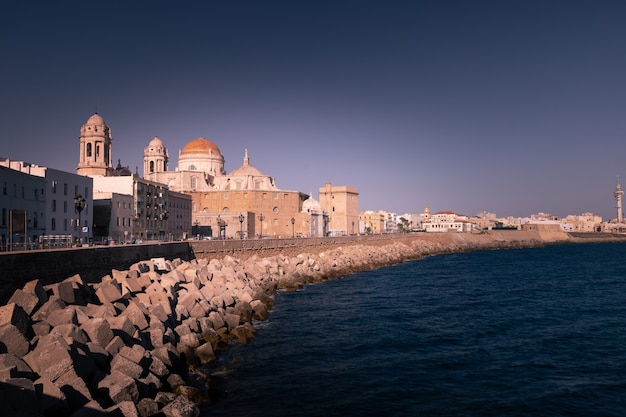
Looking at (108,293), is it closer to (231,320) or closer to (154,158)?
(231,320)

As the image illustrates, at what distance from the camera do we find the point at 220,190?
85.7 m

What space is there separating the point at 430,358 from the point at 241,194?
67714 millimetres

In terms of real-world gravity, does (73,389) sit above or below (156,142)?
below

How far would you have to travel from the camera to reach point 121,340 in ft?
48.5

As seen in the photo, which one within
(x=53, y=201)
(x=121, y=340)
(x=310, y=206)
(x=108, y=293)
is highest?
(x=310, y=206)

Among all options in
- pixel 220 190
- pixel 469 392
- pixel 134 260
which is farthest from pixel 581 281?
pixel 220 190

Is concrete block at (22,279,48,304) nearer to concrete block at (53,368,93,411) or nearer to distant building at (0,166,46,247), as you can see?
concrete block at (53,368,93,411)

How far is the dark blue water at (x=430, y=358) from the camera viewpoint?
14555mm

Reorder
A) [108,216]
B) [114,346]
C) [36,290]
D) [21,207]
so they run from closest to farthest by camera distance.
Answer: [114,346] → [36,290] → [21,207] → [108,216]

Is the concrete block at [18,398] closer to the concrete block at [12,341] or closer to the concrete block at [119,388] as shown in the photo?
the concrete block at [119,388]

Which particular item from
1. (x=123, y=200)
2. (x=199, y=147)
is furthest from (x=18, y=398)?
(x=199, y=147)

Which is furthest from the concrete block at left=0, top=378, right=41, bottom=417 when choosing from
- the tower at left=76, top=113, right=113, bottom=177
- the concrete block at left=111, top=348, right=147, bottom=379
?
the tower at left=76, top=113, right=113, bottom=177

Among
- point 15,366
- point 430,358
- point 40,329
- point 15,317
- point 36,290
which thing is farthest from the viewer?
point 430,358

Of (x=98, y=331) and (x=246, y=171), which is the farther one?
(x=246, y=171)
